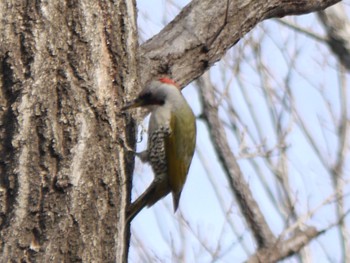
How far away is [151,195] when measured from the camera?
386 centimetres

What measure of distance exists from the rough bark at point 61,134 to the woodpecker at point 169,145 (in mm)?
746

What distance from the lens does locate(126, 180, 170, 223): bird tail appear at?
3.50 meters

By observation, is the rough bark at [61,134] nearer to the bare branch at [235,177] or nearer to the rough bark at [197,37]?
the rough bark at [197,37]

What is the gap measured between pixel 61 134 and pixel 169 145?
1.28 m

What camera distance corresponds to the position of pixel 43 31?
2953mm

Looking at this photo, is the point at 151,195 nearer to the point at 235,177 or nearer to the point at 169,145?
the point at 169,145

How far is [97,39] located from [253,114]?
14.7ft

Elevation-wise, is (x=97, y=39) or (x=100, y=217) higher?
(x=97, y=39)

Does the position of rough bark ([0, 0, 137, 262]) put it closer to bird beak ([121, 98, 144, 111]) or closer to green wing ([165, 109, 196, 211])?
bird beak ([121, 98, 144, 111])

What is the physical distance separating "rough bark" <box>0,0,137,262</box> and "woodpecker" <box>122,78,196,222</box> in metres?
0.75

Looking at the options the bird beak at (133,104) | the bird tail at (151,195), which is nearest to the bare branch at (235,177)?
the bird tail at (151,195)

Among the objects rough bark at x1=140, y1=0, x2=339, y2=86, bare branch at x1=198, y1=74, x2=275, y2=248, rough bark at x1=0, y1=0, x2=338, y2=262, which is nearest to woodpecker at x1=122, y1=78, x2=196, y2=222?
rough bark at x1=140, y1=0, x2=339, y2=86

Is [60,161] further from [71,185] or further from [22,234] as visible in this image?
[22,234]

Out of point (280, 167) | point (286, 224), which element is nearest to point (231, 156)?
point (286, 224)
